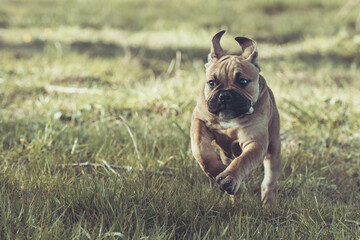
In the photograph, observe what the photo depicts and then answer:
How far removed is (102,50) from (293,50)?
2570 mm

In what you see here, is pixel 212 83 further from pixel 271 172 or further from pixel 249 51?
pixel 271 172

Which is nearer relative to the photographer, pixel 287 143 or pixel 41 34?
pixel 287 143

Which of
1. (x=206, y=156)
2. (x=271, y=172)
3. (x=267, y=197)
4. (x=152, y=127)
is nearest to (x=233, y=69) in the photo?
(x=206, y=156)

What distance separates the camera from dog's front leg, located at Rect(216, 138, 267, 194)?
1.56m

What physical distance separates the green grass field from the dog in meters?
0.31

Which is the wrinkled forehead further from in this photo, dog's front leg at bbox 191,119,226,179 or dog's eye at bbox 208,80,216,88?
dog's front leg at bbox 191,119,226,179

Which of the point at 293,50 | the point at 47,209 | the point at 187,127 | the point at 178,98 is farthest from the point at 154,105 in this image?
the point at 293,50

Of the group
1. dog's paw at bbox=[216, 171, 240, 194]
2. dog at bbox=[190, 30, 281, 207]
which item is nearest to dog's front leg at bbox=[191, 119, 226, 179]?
dog at bbox=[190, 30, 281, 207]

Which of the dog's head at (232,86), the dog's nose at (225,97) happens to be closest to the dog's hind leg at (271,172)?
the dog's head at (232,86)

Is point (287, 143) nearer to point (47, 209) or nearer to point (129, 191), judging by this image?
point (129, 191)

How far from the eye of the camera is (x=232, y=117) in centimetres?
172

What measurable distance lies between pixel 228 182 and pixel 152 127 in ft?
6.01

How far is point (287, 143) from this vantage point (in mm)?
3168

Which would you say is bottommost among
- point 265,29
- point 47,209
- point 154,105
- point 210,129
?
point 265,29
